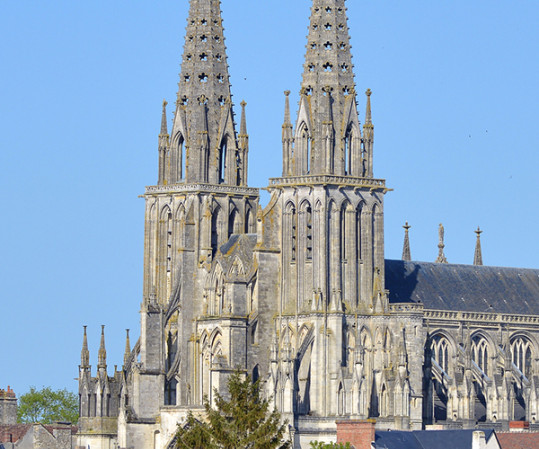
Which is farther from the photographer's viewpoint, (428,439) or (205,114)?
(205,114)

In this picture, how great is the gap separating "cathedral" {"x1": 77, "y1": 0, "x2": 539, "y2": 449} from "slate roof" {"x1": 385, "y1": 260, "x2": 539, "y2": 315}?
0.47 ft

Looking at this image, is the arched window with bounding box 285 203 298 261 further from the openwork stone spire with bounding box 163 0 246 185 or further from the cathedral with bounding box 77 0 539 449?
the openwork stone spire with bounding box 163 0 246 185

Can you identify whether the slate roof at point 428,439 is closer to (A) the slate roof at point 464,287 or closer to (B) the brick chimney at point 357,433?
(B) the brick chimney at point 357,433

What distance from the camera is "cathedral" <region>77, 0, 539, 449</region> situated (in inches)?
5143

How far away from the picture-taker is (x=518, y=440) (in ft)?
359

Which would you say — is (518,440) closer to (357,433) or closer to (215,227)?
(357,433)

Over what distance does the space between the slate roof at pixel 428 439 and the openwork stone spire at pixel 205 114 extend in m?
36.4

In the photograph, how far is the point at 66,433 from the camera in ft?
458

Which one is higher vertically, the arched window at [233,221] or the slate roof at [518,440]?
the arched window at [233,221]

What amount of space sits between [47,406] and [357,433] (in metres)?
74.4

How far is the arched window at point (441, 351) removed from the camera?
457 feet

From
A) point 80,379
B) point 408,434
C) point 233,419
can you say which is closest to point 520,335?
point 80,379

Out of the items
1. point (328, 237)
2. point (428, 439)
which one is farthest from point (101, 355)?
point (428, 439)

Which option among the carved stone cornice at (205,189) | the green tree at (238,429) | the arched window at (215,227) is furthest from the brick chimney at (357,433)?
the carved stone cornice at (205,189)
